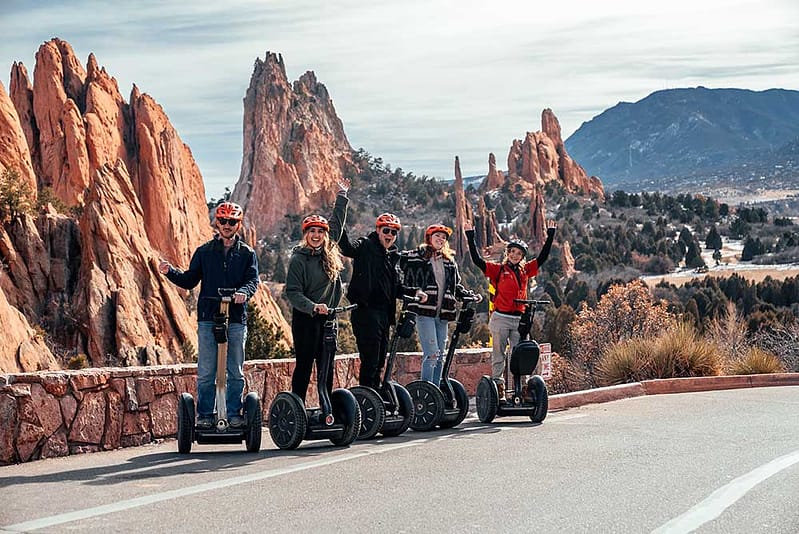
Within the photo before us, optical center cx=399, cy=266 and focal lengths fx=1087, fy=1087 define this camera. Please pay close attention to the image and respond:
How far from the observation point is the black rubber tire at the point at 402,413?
32.8 ft

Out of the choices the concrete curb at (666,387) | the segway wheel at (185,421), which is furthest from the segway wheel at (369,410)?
the concrete curb at (666,387)

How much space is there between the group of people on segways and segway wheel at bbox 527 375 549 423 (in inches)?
1.8

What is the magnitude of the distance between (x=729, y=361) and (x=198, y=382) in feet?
37.0

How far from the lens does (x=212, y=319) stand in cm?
889

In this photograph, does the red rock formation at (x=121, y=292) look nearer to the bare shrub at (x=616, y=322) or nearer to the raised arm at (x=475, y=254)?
the bare shrub at (x=616, y=322)

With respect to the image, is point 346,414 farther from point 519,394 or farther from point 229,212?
point 519,394

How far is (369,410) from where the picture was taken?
9688 mm

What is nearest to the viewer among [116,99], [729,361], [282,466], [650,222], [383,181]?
[282,466]

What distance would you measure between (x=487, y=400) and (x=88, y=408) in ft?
13.7

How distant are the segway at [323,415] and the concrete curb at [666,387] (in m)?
→ 4.33

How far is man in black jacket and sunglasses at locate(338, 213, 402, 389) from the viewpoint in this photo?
10156mm

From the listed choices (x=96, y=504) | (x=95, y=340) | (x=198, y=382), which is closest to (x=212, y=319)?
(x=198, y=382)

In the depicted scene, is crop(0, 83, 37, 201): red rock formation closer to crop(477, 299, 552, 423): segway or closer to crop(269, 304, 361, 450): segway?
crop(477, 299, 552, 423): segway

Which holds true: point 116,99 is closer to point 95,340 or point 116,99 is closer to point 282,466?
point 95,340
